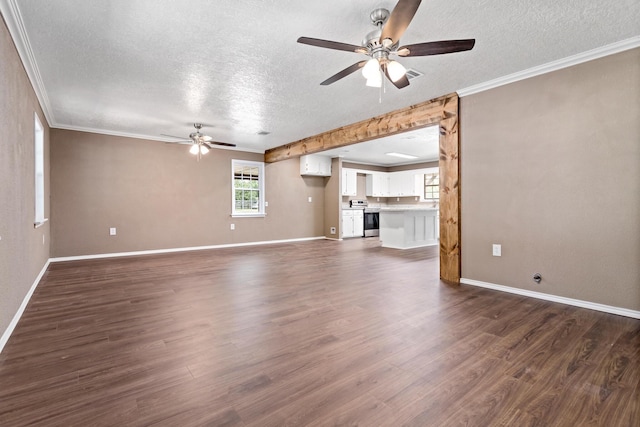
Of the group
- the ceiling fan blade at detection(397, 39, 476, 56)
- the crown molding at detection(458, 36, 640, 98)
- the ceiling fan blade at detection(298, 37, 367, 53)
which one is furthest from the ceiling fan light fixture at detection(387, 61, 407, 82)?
the crown molding at detection(458, 36, 640, 98)

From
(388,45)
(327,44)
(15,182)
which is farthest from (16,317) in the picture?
(388,45)

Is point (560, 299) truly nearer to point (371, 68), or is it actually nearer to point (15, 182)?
point (371, 68)

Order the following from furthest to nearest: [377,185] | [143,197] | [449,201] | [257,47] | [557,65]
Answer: [377,185] < [143,197] < [449,201] < [557,65] < [257,47]

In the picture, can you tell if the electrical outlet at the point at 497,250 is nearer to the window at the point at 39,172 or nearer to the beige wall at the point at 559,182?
the beige wall at the point at 559,182

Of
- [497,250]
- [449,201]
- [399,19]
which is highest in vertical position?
[399,19]

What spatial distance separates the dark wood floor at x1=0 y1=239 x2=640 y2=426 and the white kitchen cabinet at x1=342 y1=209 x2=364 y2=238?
521 cm

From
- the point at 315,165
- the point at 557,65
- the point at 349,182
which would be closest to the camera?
the point at 557,65

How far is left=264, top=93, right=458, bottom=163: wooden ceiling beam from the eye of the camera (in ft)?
12.9

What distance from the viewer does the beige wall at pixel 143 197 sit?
5410 mm

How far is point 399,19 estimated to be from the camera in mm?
1805

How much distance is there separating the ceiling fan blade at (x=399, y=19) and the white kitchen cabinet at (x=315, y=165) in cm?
626

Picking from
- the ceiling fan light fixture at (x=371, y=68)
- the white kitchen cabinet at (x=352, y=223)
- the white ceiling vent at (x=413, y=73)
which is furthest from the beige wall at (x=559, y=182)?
the white kitchen cabinet at (x=352, y=223)

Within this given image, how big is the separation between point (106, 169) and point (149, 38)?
4266mm

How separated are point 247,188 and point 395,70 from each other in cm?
596
